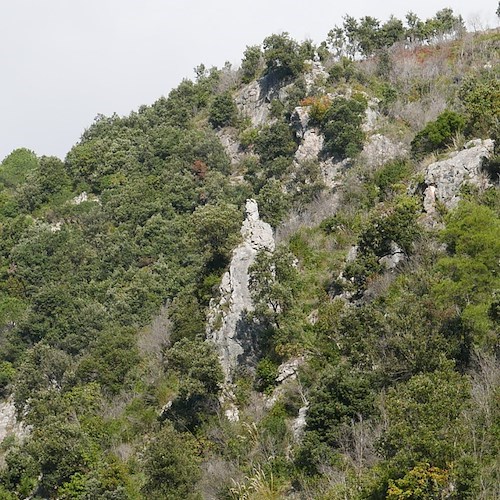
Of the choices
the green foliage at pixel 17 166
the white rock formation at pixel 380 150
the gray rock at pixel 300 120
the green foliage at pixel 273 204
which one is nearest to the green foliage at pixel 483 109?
the white rock formation at pixel 380 150

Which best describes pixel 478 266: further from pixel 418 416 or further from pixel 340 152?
pixel 340 152

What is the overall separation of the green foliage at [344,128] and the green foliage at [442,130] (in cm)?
777

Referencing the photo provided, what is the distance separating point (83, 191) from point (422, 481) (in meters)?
52.1

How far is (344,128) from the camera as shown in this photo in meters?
52.7

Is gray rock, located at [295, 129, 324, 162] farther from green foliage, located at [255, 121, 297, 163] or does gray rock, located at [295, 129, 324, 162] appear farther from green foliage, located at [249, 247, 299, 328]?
green foliage, located at [249, 247, 299, 328]

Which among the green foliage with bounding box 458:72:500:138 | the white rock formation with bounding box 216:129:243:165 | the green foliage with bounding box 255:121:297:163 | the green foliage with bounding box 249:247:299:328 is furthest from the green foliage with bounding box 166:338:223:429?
the white rock formation with bounding box 216:129:243:165

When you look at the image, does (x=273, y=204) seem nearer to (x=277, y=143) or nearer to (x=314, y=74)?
(x=277, y=143)

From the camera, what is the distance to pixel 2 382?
49562mm

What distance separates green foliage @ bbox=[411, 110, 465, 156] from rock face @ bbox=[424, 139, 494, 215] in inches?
142

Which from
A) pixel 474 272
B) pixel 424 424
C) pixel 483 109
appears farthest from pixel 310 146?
pixel 424 424

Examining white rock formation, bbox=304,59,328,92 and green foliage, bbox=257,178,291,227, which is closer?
green foliage, bbox=257,178,291,227

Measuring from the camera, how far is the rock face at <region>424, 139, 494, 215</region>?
37.6 m

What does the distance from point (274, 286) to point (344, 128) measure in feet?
74.6

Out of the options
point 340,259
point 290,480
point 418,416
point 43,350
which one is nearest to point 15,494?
point 43,350
